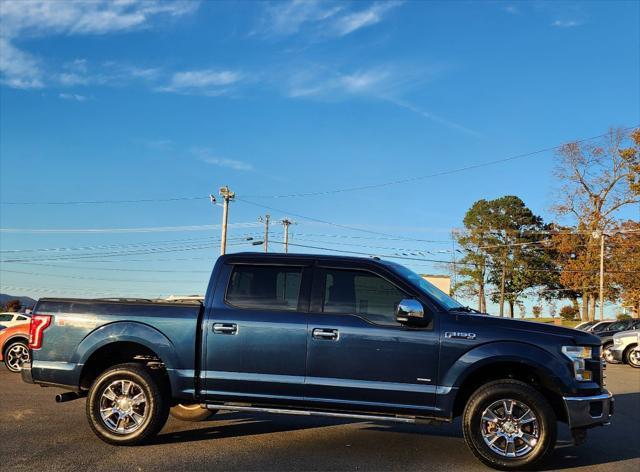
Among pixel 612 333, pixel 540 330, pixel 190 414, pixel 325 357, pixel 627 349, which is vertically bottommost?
pixel 190 414

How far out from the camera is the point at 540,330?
232 inches

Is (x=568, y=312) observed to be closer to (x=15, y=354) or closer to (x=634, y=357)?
(x=634, y=357)

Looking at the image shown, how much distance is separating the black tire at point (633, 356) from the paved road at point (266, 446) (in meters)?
12.2

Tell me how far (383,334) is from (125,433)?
2.90 metres

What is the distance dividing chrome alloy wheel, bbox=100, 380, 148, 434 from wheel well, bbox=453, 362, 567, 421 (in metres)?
3.26

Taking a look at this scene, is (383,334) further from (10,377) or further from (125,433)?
(10,377)

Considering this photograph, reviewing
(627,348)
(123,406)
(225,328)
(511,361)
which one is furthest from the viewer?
(627,348)

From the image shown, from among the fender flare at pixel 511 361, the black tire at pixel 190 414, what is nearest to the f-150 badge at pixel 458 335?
the fender flare at pixel 511 361

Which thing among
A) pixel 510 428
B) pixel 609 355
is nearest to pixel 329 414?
pixel 510 428

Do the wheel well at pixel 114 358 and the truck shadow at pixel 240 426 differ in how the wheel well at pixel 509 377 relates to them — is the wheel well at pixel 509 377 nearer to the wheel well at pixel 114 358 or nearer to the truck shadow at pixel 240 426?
the truck shadow at pixel 240 426

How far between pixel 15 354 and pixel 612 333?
20427mm

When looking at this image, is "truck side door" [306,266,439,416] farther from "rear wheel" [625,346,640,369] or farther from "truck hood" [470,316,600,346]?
"rear wheel" [625,346,640,369]

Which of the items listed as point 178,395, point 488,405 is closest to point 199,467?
point 178,395

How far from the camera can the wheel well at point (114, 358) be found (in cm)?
653
